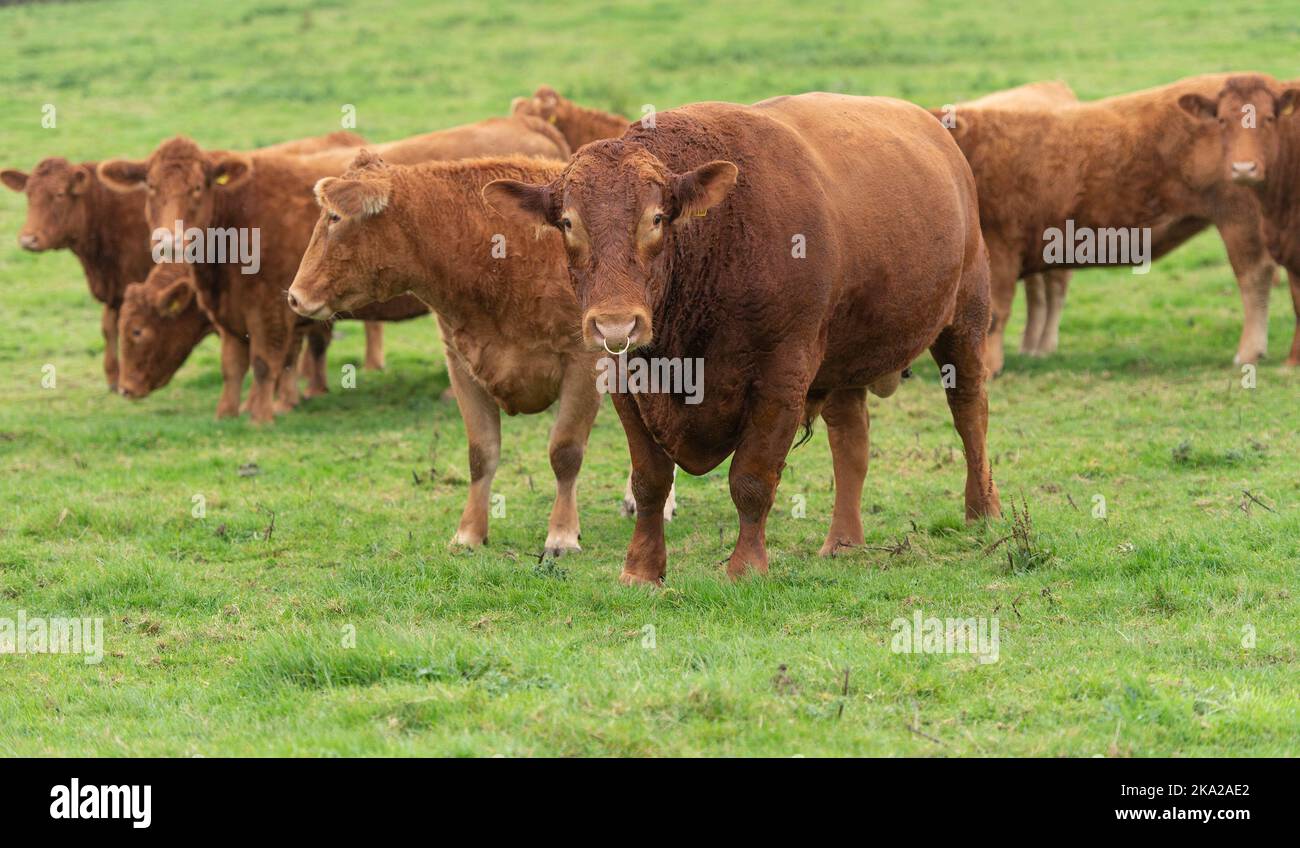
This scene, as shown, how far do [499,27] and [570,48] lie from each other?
3.66 m

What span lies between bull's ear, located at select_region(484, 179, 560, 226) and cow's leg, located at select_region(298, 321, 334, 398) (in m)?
7.71

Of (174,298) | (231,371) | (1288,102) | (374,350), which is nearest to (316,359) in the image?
(374,350)

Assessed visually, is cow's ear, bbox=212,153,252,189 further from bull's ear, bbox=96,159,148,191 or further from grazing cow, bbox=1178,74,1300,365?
grazing cow, bbox=1178,74,1300,365

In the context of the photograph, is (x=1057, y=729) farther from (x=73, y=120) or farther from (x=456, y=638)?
(x=73, y=120)

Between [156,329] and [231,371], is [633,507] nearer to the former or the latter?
[231,371]

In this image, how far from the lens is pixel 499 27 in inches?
1315

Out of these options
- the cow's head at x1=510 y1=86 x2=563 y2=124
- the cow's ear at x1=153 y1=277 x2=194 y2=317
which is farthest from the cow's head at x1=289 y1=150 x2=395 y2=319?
the cow's head at x1=510 y1=86 x2=563 y2=124

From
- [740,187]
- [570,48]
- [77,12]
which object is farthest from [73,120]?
[740,187]

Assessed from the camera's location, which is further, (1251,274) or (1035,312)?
(1035,312)

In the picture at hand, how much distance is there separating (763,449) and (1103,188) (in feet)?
27.2

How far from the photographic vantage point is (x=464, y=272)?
858 cm

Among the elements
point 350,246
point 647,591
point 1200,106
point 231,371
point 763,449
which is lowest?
point 231,371

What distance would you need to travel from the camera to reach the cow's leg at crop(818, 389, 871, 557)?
8.57 m

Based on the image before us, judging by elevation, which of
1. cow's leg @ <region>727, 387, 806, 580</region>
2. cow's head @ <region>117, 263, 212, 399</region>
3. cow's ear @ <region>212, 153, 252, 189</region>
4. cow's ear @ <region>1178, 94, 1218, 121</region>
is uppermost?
cow's ear @ <region>1178, 94, 1218, 121</region>
